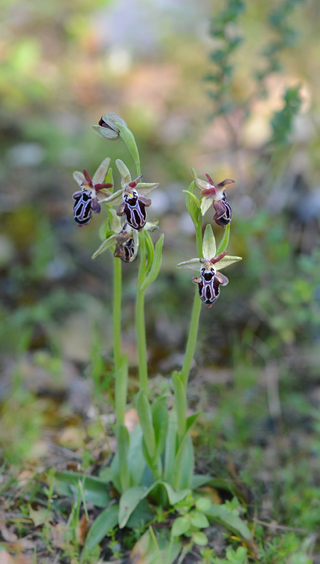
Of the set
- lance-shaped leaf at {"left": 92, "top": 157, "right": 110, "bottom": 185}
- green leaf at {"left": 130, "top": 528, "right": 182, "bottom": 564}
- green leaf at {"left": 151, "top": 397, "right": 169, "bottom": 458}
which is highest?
lance-shaped leaf at {"left": 92, "top": 157, "right": 110, "bottom": 185}

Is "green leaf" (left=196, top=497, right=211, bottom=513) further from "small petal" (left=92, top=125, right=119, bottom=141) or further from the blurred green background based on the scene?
"small petal" (left=92, top=125, right=119, bottom=141)

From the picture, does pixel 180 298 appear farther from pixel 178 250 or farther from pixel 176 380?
pixel 176 380

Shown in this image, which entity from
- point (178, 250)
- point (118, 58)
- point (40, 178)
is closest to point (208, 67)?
point (118, 58)

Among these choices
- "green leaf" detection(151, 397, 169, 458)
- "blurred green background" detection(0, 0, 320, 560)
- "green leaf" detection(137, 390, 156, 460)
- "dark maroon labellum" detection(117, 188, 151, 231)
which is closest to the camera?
"dark maroon labellum" detection(117, 188, 151, 231)

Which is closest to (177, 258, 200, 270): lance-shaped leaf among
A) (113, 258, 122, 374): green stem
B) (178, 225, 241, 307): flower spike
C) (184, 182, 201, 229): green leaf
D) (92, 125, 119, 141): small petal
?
(178, 225, 241, 307): flower spike

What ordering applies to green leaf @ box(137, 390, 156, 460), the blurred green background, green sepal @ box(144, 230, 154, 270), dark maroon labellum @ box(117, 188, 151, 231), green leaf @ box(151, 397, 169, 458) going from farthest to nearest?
the blurred green background
green leaf @ box(151, 397, 169, 458)
green leaf @ box(137, 390, 156, 460)
green sepal @ box(144, 230, 154, 270)
dark maroon labellum @ box(117, 188, 151, 231)

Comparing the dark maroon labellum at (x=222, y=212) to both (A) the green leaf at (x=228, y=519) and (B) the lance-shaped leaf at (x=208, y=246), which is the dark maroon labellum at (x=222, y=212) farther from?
(A) the green leaf at (x=228, y=519)
